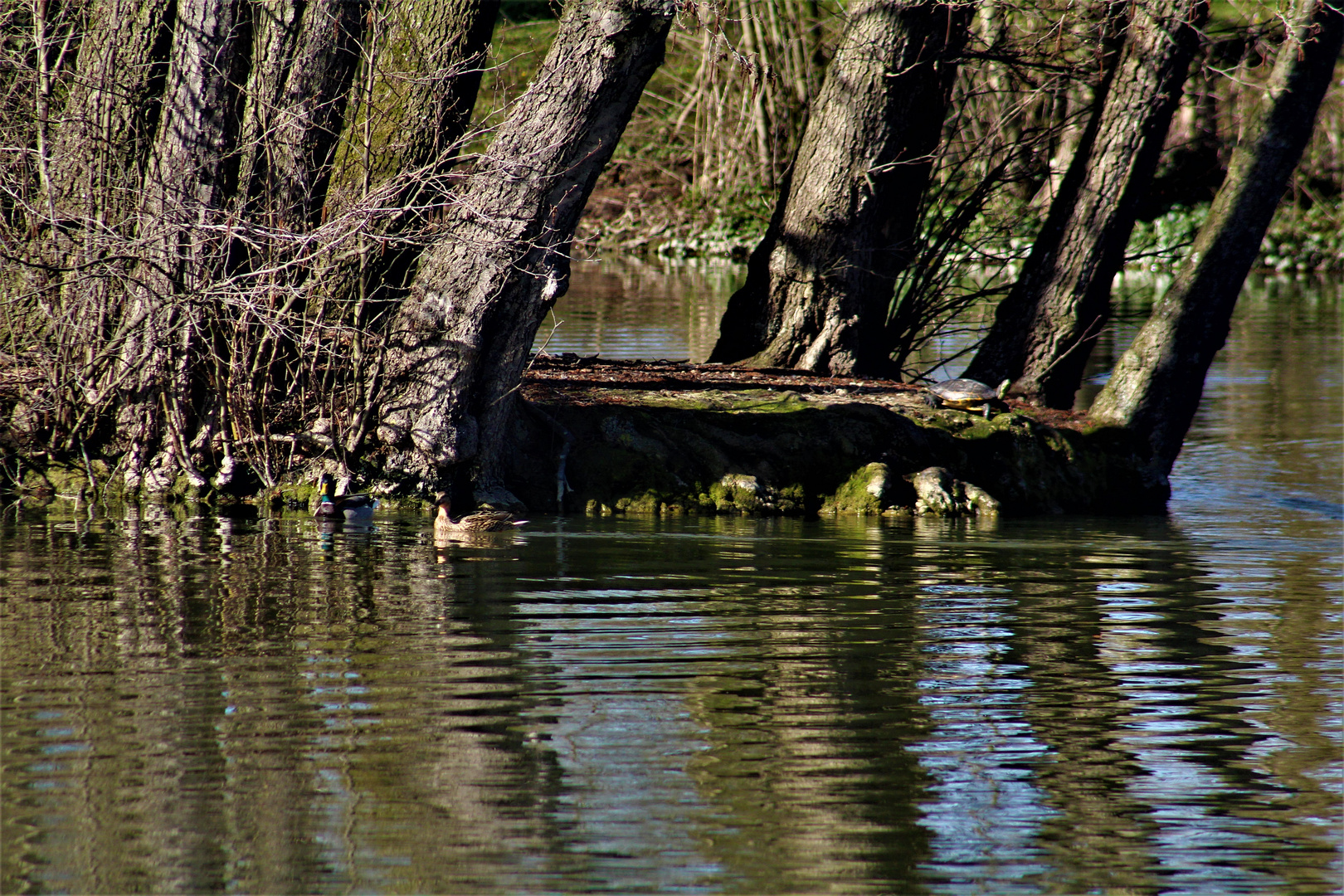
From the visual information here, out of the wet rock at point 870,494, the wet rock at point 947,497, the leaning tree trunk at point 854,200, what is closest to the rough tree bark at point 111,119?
the leaning tree trunk at point 854,200

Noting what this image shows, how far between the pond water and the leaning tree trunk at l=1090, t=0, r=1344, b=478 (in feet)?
9.14

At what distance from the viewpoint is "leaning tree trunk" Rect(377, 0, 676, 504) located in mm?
9766

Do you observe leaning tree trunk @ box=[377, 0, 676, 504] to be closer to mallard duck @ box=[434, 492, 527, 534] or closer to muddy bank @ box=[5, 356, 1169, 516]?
muddy bank @ box=[5, 356, 1169, 516]

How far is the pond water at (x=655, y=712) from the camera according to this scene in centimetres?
457

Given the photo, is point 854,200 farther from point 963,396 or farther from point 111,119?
point 111,119

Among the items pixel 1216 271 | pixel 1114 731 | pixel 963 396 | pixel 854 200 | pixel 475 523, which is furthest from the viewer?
pixel 854 200

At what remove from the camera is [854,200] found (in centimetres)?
1273

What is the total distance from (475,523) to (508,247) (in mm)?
1963

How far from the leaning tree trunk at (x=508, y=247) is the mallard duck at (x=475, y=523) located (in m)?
0.76

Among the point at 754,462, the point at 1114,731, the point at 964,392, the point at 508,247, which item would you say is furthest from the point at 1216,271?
the point at 1114,731

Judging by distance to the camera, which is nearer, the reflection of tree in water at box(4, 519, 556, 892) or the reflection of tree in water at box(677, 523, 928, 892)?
the reflection of tree in water at box(4, 519, 556, 892)

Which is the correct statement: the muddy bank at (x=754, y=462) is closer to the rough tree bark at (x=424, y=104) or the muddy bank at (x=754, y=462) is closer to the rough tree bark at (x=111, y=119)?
the rough tree bark at (x=424, y=104)

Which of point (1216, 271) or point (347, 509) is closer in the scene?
point (347, 509)

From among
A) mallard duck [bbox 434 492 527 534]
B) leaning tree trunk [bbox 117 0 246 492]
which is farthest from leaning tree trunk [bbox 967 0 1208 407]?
leaning tree trunk [bbox 117 0 246 492]
